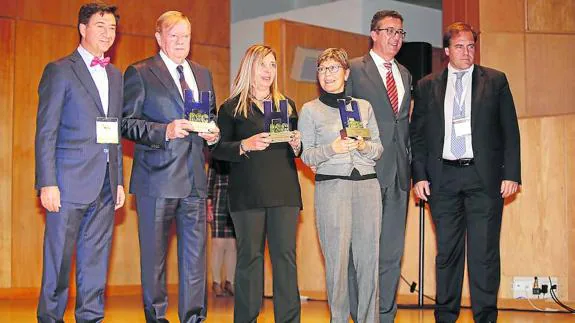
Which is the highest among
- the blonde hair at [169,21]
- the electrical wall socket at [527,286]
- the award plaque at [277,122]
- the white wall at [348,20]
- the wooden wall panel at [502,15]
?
the white wall at [348,20]

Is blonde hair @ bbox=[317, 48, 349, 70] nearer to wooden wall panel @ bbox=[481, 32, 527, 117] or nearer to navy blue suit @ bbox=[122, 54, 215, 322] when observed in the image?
navy blue suit @ bbox=[122, 54, 215, 322]

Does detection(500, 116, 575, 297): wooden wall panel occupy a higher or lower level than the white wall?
lower

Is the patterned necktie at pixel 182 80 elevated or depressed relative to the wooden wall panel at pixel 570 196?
elevated

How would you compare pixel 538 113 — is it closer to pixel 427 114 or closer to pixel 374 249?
pixel 427 114

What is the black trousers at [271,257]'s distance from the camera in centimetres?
449

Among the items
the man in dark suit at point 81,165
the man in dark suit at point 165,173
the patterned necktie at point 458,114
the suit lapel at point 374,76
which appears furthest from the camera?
the patterned necktie at point 458,114

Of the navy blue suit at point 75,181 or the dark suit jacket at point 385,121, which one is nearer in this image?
the navy blue suit at point 75,181

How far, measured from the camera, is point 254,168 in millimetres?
4523

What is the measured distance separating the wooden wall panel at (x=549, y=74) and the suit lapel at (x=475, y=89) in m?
2.73

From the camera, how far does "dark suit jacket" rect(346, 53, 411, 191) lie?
4.78m

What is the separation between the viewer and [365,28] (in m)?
11.5

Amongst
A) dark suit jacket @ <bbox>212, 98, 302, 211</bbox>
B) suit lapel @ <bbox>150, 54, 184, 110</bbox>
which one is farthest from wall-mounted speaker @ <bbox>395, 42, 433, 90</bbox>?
suit lapel @ <bbox>150, 54, 184, 110</bbox>

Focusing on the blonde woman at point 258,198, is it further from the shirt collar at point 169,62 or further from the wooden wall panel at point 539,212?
the wooden wall panel at point 539,212

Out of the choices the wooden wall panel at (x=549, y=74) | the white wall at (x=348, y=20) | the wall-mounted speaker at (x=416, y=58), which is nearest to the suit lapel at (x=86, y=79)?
→ the wall-mounted speaker at (x=416, y=58)
